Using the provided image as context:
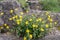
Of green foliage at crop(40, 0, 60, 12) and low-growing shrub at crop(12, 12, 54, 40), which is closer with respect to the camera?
low-growing shrub at crop(12, 12, 54, 40)

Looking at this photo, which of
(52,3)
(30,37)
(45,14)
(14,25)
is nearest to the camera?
(30,37)

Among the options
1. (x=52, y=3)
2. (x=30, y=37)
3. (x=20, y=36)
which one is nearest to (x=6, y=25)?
(x=20, y=36)

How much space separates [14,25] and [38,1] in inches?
115

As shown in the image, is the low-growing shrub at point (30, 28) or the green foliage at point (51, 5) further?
the green foliage at point (51, 5)

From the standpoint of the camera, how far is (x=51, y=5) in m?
7.37

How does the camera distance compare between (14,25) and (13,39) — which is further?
(14,25)

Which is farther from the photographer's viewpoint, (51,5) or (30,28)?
(51,5)

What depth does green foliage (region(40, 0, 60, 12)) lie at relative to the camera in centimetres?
710

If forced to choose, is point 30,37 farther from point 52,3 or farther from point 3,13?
point 52,3

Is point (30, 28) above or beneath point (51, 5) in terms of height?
above

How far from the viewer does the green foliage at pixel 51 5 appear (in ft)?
23.3

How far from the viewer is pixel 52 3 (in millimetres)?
7398

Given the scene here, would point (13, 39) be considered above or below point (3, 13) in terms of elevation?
below

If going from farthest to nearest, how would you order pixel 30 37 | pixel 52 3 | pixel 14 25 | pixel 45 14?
pixel 52 3, pixel 45 14, pixel 14 25, pixel 30 37
